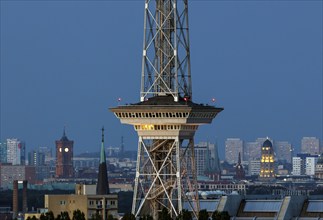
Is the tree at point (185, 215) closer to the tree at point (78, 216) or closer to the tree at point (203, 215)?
the tree at point (203, 215)

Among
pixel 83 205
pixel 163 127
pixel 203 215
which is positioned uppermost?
pixel 163 127

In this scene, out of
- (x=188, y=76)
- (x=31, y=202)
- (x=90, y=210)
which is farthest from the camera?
(x=31, y=202)

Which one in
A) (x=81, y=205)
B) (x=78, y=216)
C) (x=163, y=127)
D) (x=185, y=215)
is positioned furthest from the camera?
(x=81, y=205)

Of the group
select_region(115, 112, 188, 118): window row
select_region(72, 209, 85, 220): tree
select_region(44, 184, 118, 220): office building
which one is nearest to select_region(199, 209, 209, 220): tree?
select_region(115, 112, 188, 118): window row

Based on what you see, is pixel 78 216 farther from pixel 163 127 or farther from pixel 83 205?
Result: pixel 83 205

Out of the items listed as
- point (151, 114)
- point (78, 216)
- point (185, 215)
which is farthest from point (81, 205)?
point (185, 215)

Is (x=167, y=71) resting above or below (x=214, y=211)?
above

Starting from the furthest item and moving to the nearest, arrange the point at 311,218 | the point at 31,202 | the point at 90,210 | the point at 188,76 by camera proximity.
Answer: the point at 31,202, the point at 90,210, the point at 188,76, the point at 311,218

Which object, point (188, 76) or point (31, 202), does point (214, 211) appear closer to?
point (188, 76)

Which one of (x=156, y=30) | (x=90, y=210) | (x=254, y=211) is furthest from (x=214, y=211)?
(x=90, y=210)

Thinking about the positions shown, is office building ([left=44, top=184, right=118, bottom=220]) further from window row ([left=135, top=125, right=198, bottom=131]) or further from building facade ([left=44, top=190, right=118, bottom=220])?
window row ([left=135, top=125, right=198, bottom=131])

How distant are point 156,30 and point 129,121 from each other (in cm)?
344

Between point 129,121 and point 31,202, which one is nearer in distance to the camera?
point 129,121

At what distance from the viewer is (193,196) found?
245 feet
